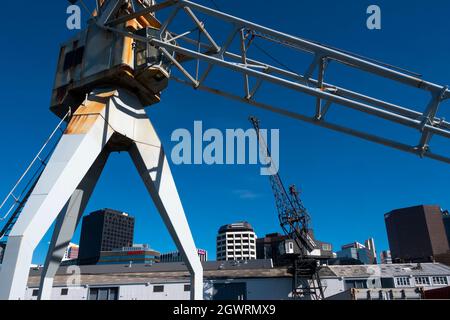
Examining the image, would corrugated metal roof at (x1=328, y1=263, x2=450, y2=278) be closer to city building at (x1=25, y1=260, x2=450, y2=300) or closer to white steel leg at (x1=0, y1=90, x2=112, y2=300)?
city building at (x1=25, y1=260, x2=450, y2=300)

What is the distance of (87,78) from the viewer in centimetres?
1930

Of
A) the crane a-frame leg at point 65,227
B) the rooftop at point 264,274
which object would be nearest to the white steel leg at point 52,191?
the crane a-frame leg at point 65,227

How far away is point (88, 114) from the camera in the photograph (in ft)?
57.9

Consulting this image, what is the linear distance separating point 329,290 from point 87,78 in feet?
160

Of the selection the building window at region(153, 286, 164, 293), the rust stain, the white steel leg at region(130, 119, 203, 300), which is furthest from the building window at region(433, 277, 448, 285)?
the rust stain

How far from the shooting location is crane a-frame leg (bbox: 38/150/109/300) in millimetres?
19203

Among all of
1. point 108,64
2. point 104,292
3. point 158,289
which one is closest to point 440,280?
point 158,289

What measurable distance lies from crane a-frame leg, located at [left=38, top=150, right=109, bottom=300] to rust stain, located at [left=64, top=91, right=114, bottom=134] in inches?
150

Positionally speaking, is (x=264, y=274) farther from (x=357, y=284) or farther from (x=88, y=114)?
(x=88, y=114)

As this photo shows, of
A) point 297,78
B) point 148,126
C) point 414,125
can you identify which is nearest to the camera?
point 414,125
